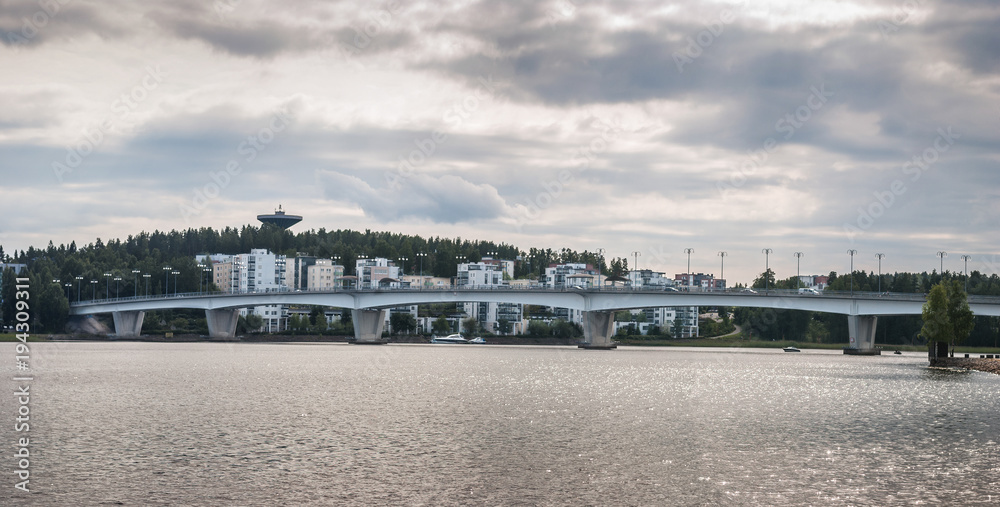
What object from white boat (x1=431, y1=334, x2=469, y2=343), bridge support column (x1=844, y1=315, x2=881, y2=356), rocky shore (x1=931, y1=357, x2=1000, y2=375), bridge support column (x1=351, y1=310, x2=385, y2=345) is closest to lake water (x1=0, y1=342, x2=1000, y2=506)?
rocky shore (x1=931, y1=357, x2=1000, y2=375)

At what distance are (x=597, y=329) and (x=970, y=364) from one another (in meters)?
58.3

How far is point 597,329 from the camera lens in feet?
473

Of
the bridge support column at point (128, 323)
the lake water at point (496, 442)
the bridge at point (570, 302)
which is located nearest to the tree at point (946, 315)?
the lake water at point (496, 442)

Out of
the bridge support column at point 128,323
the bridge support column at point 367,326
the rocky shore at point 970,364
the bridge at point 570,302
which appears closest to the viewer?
the rocky shore at point 970,364

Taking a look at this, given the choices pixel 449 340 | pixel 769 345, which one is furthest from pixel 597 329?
pixel 769 345

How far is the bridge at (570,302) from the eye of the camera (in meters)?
125

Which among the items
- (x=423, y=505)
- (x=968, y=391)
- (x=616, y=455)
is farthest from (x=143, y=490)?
(x=968, y=391)

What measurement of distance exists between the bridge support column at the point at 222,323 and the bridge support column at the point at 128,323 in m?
16.5

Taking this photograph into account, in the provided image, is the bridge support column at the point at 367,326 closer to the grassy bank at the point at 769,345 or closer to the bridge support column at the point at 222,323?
the bridge support column at the point at 222,323

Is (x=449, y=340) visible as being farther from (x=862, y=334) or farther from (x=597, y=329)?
(x=862, y=334)

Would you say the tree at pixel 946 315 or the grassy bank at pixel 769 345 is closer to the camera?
the tree at pixel 946 315

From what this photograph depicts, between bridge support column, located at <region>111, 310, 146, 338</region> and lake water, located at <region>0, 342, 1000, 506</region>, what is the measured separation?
112 m

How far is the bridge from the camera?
12500cm

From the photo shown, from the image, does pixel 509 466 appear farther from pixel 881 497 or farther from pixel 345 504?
pixel 881 497
